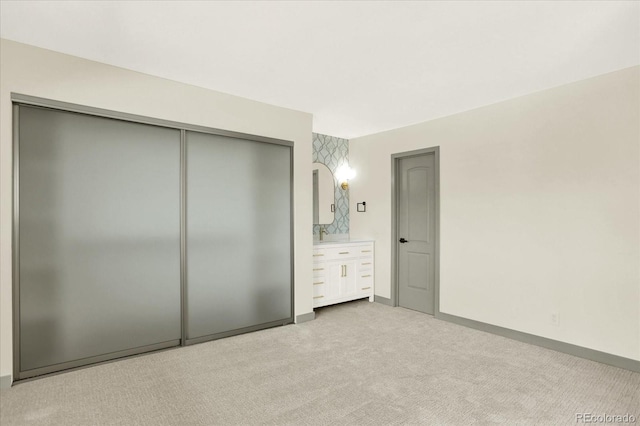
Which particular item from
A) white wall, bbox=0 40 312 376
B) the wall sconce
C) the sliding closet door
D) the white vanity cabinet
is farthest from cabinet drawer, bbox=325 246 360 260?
the sliding closet door

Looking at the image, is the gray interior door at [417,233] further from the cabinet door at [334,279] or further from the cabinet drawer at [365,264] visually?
the cabinet door at [334,279]

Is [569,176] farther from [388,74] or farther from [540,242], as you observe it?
[388,74]

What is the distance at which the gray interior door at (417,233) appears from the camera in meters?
4.55

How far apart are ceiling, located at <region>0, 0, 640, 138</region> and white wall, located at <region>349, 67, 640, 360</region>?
1.12 ft

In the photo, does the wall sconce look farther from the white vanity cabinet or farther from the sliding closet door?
the sliding closet door

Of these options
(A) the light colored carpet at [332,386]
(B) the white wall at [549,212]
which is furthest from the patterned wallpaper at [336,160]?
(A) the light colored carpet at [332,386]

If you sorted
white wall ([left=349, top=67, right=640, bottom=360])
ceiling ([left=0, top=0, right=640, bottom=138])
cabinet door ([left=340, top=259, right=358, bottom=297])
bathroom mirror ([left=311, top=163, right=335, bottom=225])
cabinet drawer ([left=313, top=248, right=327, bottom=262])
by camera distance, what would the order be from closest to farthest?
ceiling ([left=0, top=0, right=640, bottom=138])
white wall ([left=349, top=67, right=640, bottom=360])
cabinet drawer ([left=313, top=248, right=327, bottom=262])
cabinet door ([left=340, top=259, right=358, bottom=297])
bathroom mirror ([left=311, top=163, right=335, bottom=225])

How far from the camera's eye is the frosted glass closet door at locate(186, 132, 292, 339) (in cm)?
339

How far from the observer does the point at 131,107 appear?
9.91 feet

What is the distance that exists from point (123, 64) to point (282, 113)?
1638 mm

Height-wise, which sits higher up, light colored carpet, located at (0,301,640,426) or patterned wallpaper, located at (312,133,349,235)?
patterned wallpaper, located at (312,133,349,235)

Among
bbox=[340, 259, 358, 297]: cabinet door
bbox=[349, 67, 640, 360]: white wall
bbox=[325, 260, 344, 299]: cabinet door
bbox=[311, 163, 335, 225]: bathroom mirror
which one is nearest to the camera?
bbox=[349, 67, 640, 360]: white wall

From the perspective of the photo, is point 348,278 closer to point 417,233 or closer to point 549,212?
point 417,233

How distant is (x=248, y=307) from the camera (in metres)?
3.72
